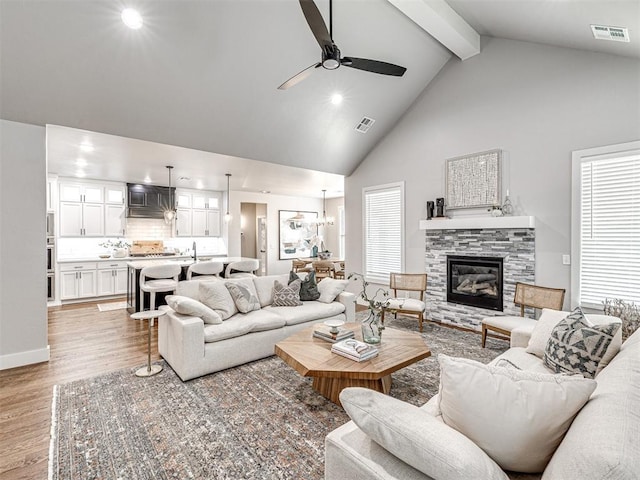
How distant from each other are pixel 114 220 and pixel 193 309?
210 inches

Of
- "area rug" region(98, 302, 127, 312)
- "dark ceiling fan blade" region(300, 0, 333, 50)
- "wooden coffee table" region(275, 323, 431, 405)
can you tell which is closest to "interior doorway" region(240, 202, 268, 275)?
"area rug" region(98, 302, 127, 312)

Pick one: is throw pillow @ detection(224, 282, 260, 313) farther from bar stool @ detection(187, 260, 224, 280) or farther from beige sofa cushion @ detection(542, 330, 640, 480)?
beige sofa cushion @ detection(542, 330, 640, 480)

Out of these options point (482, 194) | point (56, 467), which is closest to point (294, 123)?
point (482, 194)

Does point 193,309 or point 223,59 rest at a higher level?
point 223,59

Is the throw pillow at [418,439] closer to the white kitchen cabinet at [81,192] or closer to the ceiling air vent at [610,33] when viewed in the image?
the ceiling air vent at [610,33]

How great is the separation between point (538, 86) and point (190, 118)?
14.5 ft

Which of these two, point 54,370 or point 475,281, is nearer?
point 54,370

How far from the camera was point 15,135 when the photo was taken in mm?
3383

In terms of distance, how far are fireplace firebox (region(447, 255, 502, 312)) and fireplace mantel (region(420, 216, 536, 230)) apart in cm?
48

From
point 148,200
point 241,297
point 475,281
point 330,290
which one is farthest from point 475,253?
point 148,200

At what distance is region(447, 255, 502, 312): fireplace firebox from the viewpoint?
4566 mm

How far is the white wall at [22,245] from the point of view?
337cm

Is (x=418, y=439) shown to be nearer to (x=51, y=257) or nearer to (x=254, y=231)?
(x=51, y=257)

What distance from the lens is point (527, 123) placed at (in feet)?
13.9
